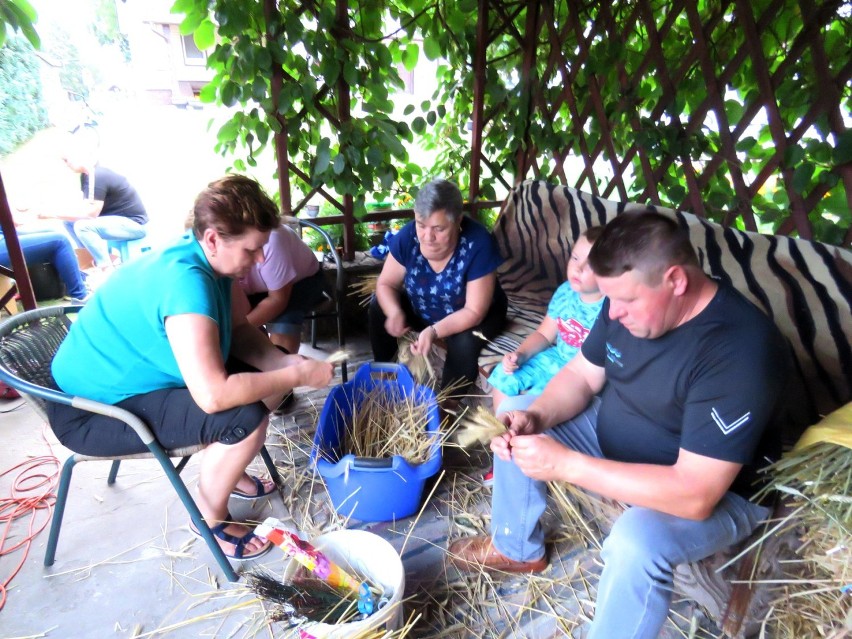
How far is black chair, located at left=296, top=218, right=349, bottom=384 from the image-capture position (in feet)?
7.82

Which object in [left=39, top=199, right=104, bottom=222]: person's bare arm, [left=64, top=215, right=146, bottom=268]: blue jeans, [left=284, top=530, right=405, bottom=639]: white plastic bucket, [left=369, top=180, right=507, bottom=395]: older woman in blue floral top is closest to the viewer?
[left=284, top=530, right=405, bottom=639]: white plastic bucket

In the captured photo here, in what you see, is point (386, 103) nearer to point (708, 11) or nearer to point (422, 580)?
point (708, 11)

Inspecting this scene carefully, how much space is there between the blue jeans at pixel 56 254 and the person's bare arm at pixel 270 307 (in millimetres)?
2029

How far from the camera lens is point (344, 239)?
3111 mm

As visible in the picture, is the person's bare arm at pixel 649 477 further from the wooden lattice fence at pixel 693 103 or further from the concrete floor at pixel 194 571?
the wooden lattice fence at pixel 693 103

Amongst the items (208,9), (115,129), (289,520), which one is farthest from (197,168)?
(289,520)

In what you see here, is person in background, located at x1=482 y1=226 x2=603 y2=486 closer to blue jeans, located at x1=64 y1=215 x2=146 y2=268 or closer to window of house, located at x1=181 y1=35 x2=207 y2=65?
window of house, located at x1=181 y1=35 x2=207 y2=65

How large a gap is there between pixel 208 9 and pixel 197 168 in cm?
246

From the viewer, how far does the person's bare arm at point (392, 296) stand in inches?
88.3

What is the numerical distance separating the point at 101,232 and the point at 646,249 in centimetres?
403

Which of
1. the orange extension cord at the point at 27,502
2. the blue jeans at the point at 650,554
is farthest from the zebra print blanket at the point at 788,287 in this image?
the orange extension cord at the point at 27,502

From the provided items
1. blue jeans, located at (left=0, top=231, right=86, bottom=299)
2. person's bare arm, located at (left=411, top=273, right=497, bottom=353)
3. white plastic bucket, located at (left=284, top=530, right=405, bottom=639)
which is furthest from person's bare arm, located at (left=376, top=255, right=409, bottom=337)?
blue jeans, located at (left=0, top=231, right=86, bottom=299)

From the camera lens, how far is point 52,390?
48.4 inches

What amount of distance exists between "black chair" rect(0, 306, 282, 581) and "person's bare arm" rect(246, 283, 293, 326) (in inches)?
26.1
